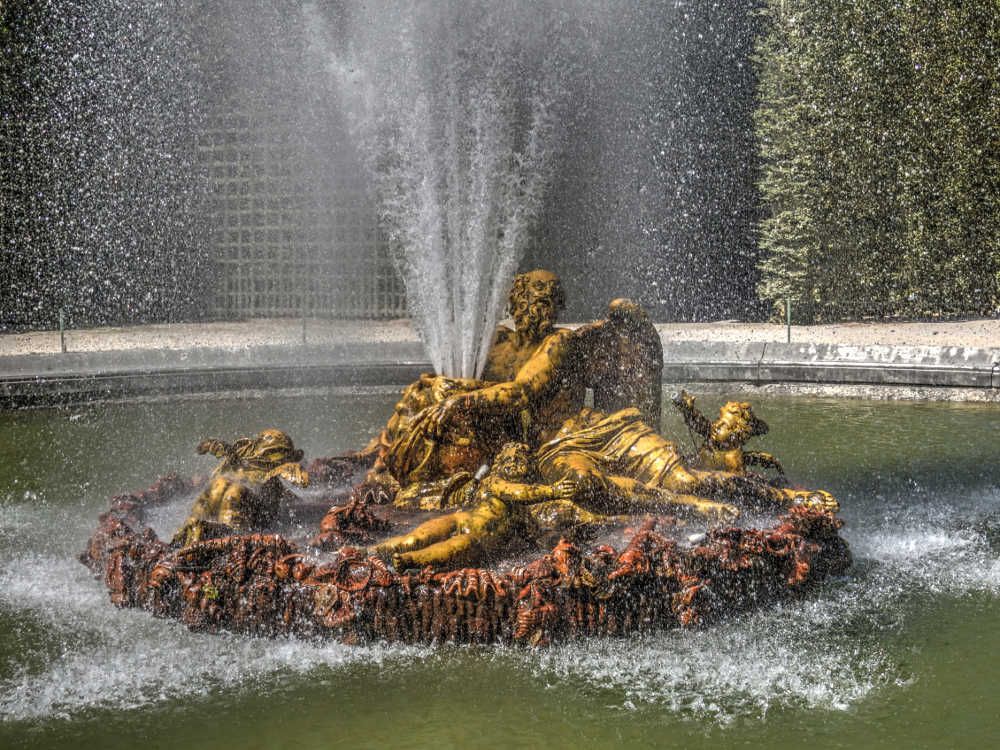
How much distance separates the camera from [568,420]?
22.9ft

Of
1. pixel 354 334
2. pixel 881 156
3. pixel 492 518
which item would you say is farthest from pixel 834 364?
pixel 354 334

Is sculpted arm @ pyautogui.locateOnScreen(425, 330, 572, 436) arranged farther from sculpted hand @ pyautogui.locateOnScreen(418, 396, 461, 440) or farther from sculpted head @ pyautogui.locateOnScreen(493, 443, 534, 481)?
sculpted head @ pyautogui.locateOnScreen(493, 443, 534, 481)

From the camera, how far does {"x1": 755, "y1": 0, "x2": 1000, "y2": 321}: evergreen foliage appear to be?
17453 millimetres

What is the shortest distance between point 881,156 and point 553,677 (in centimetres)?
1541

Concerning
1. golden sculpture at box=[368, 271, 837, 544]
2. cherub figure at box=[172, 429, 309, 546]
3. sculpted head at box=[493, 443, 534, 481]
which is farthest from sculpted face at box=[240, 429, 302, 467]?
sculpted head at box=[493, 443, 534, 481]

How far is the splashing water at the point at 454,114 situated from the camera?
44.3 feet

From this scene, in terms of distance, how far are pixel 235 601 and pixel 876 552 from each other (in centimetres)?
383

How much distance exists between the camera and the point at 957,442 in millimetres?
10172

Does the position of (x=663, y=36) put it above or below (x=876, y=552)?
above

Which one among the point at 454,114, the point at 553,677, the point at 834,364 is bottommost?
the point at 553,677

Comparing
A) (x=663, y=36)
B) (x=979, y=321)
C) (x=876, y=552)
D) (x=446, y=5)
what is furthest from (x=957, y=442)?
(x=663, y=36)

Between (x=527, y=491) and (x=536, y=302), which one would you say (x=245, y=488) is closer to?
(x=527, y=491)

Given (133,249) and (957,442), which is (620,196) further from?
(957,442)

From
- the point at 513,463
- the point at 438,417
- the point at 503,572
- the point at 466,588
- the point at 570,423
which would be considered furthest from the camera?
the point at 570,423
